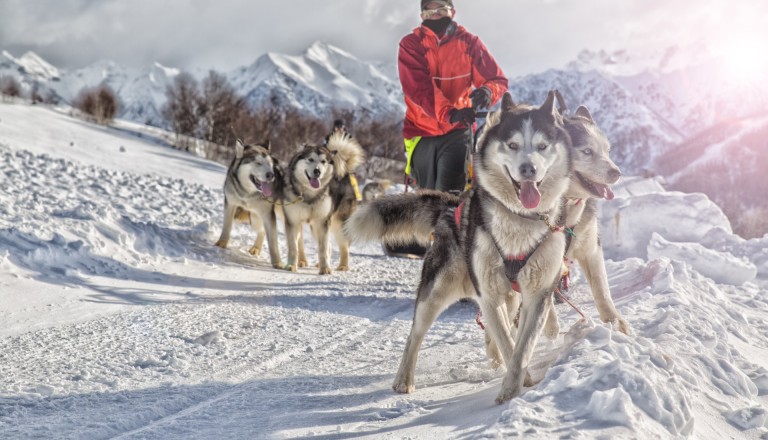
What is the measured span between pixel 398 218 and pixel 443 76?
1.87m

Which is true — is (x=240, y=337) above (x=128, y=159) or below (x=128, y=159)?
below

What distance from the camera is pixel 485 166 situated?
2926mm

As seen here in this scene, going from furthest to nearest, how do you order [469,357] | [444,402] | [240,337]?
[240,337] → [469,357] → [444,402]

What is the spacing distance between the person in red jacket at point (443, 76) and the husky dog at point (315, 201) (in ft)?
8.32

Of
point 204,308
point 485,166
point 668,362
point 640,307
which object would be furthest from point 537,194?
point 204,308

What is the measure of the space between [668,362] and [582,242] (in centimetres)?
120

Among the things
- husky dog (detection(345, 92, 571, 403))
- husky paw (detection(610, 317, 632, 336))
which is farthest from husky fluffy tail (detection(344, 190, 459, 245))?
husky paw (detection(610, 317, 632, 336))

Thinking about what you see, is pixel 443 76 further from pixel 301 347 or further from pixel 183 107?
pixel 183 107

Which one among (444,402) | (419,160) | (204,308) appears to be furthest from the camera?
(419,160)

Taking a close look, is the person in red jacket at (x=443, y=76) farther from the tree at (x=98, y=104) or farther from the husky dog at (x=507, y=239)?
the tree at (x=98, y=104)

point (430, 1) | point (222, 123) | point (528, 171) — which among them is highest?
point (222, 123)

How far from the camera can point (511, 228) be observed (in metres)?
2.76

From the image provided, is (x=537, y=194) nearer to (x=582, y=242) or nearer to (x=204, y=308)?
(x=582, y=242)

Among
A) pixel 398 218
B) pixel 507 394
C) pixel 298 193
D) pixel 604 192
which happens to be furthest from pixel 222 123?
pixel 507 394
